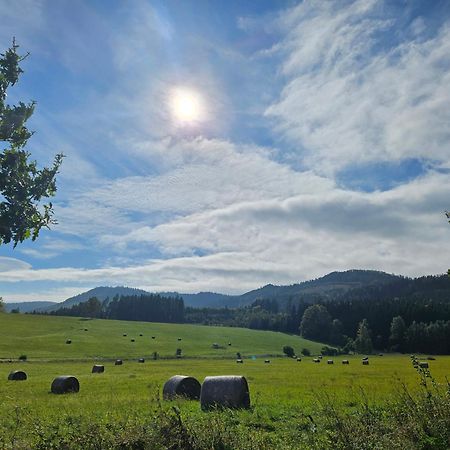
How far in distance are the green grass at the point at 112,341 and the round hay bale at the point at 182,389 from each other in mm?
46981

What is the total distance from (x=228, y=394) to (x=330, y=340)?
128 meters

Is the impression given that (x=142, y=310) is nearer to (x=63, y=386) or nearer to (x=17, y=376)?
(x=17, y=376)

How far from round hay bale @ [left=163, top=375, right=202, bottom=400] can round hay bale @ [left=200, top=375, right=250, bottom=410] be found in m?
2.73

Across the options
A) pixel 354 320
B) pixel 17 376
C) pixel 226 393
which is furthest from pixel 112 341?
pixel 354 320

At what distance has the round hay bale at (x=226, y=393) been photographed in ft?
55.8

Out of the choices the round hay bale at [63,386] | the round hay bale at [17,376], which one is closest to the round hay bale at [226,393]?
the round hay bale at [63,386]

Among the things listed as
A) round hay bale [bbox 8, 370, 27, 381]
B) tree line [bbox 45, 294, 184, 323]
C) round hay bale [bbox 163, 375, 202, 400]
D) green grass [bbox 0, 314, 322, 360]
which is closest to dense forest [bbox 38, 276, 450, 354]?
tree line [bbox 45, 294, 184, 323]

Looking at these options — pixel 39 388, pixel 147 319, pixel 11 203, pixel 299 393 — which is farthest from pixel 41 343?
pixel 147 319

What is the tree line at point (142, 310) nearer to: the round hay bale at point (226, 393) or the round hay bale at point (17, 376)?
the round hay bale at point (17, 376)

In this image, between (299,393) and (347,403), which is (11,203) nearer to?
(347,403)

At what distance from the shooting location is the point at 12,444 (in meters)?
8.48

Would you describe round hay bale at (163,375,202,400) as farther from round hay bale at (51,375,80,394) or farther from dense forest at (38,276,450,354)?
dense forest at (38,276,450,354)

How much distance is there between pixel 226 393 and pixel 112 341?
3039 inches

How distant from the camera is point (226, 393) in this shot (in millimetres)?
17219
